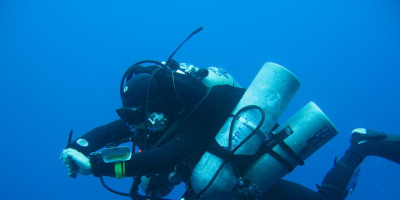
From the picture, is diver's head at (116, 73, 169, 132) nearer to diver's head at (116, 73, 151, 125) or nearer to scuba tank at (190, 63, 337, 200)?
diver's head at (116, 73, 151, 125)

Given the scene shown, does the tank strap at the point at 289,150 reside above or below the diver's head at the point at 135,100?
below

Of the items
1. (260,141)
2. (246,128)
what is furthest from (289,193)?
(246,128)

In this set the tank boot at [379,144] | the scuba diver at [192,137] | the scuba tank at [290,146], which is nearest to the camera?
the scuba diver at [192,137]

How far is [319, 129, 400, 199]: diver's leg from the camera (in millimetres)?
3229

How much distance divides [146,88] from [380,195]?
36.3 meters

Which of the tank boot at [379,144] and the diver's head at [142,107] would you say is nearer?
the diver's head at [142,107]

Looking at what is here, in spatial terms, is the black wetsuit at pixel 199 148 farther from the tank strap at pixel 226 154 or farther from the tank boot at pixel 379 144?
the tank boot at pixel 379 144

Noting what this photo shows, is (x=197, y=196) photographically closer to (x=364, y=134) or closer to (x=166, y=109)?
(x=166, y=109)

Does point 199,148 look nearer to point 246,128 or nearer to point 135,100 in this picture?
point 246,128

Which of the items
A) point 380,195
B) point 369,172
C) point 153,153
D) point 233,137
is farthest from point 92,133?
point 369,172

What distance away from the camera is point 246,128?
100 inches

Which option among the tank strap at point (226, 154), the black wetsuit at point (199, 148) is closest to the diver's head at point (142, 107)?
the black wetsuit at point (199, 148)

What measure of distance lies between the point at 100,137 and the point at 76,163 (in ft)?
3.14

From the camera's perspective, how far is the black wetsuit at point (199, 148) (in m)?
2.21
